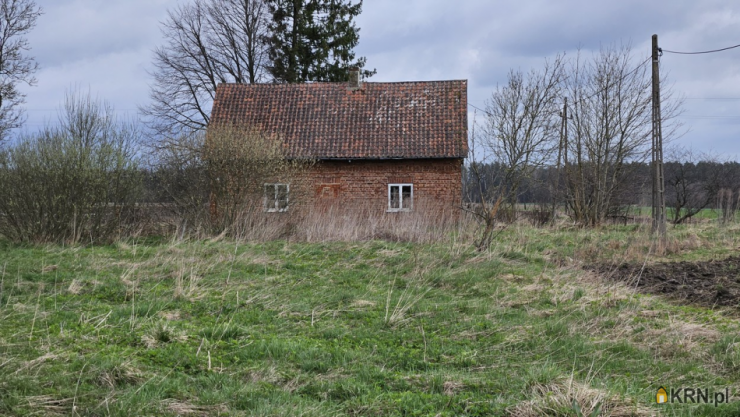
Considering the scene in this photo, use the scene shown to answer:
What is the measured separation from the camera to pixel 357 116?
71.6 ft

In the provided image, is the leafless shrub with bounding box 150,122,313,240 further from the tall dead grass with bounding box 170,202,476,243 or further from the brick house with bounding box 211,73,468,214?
the brick house with bounding box 211,73,468,214

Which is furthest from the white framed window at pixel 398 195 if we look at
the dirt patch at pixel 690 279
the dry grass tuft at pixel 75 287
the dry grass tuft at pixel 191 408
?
the dry grass tuft at pixel 191 408

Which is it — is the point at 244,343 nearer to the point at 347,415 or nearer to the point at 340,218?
the point at 347,415

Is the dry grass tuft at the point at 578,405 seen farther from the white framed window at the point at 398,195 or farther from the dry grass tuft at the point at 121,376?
the white framed window at the point at 398,195

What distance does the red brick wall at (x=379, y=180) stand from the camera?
20.2m

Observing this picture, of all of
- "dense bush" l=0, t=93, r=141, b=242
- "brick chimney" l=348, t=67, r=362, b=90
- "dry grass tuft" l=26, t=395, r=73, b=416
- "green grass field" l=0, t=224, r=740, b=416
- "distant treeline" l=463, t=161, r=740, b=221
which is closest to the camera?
"dry grass tuft" l=26, t=395, r=73, b=416

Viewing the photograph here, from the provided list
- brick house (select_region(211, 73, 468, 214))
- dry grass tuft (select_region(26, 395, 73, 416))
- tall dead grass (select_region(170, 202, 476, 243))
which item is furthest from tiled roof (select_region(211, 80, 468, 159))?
dry grass tuft (select_region(26, 395, 73, 416))

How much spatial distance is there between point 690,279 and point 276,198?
10.2 meters

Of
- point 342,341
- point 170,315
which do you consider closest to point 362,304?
point 342,341

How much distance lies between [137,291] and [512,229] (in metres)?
12.0

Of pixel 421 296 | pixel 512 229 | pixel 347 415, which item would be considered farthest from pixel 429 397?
pixel 512 229

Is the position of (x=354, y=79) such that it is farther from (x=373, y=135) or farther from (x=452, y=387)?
(x=452, y=387)

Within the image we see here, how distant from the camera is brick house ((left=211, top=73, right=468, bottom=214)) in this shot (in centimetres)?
2020

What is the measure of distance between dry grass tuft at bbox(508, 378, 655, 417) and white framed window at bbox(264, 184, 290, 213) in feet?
39.7
